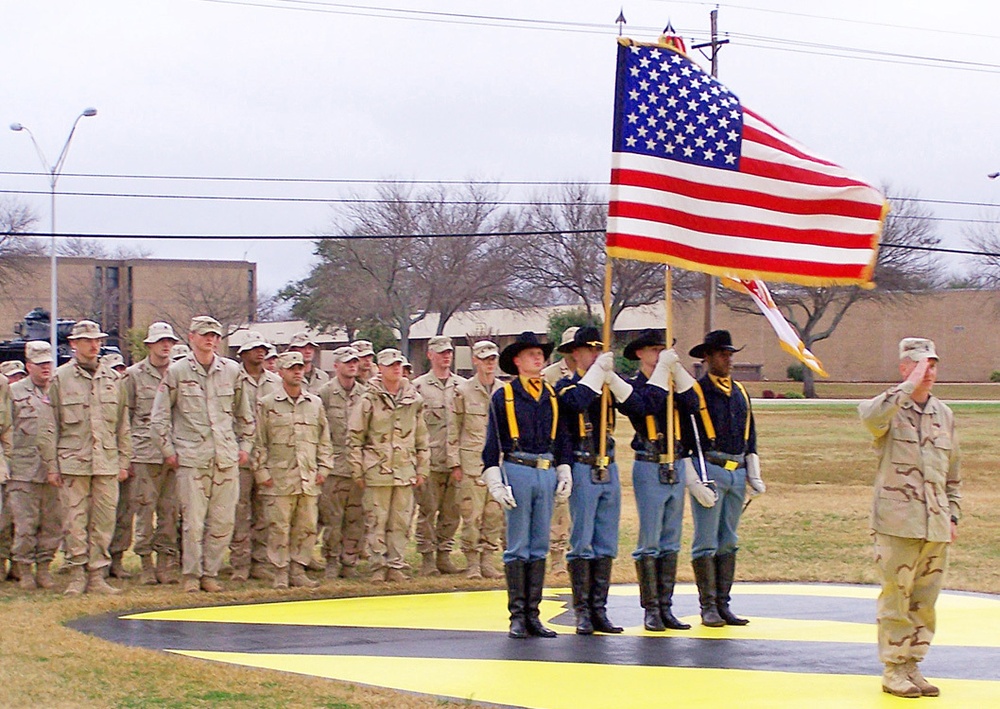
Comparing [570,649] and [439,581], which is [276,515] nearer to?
[439,581]

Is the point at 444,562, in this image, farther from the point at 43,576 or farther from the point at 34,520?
the point at 34,520

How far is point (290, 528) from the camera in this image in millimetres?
10945

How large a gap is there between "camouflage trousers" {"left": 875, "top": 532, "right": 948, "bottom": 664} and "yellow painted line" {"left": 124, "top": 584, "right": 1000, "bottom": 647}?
1.50 m

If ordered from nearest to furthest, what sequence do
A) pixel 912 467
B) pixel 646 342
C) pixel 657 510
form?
1. pixel 912 467
2. pixel 657 510
3. pixel 646 342

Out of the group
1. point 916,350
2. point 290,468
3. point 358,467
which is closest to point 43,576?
point 290,468

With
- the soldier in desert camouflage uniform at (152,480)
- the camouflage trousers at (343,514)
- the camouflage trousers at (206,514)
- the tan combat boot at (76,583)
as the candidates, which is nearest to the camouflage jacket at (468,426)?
the camouflage trousers at (343,514)

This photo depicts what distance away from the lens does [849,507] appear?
1723 centimetres

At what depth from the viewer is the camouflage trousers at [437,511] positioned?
11781 mm

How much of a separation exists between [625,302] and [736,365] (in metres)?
9.66

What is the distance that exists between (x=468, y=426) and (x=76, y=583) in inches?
142

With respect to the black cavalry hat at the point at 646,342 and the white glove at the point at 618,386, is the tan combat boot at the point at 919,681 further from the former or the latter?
the black cavalry hat at the point at 646,342

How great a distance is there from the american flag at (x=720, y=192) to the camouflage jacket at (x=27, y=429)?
552 cm

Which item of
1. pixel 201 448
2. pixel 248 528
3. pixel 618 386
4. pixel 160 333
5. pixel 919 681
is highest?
A: pixel 160 333

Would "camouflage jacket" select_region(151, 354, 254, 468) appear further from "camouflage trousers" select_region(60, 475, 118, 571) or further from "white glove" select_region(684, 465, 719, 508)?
"white glove" select_region(684, 465, 719, 508)
